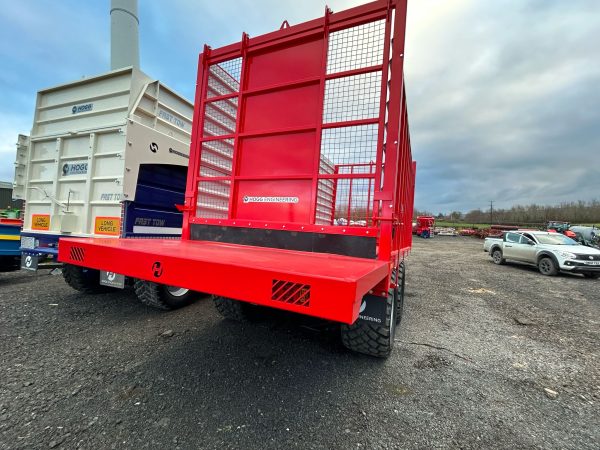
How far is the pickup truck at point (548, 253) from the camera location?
9.48 meters

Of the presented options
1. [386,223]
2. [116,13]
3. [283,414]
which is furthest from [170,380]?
[116,13]

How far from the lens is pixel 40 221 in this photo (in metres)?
4.77

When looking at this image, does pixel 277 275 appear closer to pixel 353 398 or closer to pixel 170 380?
pixel 353 398

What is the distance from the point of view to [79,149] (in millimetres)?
4531

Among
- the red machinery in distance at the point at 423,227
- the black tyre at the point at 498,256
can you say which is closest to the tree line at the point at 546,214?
the red machinery in distance at the point at 423,227

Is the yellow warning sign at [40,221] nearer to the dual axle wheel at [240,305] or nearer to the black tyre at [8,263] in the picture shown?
the dual axle wheel at [240,305]

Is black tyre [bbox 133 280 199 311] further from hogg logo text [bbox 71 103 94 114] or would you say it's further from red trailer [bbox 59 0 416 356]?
hogg logo text [bbox 71 103 94 114]

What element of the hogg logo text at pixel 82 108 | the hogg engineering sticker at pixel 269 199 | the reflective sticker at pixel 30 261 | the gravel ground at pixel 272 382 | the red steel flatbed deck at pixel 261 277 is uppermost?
the hogg logo text at pixel 82 108

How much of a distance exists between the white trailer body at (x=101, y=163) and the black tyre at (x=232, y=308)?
5.70 feet

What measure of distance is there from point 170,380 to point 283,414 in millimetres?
1097

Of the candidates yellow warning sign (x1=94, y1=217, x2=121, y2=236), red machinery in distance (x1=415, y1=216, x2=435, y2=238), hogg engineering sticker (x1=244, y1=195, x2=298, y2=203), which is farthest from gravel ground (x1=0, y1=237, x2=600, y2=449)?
red machinery in distance (x1=415, y1=216, x2=435, y2=238)

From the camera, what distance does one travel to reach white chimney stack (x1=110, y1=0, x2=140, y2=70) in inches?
356

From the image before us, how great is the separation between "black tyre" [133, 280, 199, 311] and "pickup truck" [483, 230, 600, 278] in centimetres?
1209

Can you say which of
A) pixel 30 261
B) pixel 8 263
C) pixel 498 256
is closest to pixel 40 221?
pixel 30 261
